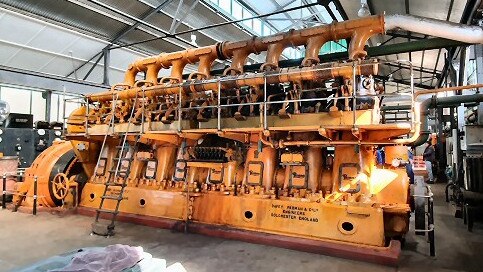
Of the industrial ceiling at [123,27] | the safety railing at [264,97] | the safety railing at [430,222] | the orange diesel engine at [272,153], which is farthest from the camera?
the industrial ceiling at [123,27]

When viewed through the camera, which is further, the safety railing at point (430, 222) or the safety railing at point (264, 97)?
the safety railing at point (430, 222)

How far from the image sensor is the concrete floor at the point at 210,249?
3.80 m

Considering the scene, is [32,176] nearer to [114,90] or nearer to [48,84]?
[114,90]

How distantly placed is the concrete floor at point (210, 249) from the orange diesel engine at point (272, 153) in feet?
0.78

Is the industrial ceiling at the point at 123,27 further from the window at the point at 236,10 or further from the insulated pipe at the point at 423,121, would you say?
the insulated pipe at the point at 423,121

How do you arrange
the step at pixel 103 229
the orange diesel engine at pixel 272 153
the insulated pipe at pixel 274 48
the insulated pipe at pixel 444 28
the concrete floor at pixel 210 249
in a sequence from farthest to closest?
the insulated pipe at pixel 444 28 → the step at pixel 103 229 → the insulated pipe at pixel 274 48 → the orange diesel engine at pixel 272 153 → the concrete floor at pixel 210 249

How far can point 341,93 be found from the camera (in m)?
4.44

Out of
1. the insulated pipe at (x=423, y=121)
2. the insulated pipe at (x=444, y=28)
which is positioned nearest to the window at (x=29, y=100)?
the insulated pipe at (x=423, y=121)

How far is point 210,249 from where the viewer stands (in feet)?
14.3

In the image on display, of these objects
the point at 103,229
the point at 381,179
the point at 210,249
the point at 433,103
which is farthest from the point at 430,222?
the point at 433,103

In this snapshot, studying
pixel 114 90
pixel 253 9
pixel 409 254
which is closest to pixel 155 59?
pixel 114 90

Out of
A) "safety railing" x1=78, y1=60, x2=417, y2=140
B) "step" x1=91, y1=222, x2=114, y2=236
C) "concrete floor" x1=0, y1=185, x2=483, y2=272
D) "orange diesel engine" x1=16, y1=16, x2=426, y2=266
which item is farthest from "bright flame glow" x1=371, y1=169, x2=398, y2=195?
"step" x1=91, y1=222, x2=114, y2=236

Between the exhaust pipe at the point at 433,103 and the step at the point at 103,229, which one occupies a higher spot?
the exhaust pipe at the point at 433,103

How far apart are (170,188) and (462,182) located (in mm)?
6083
